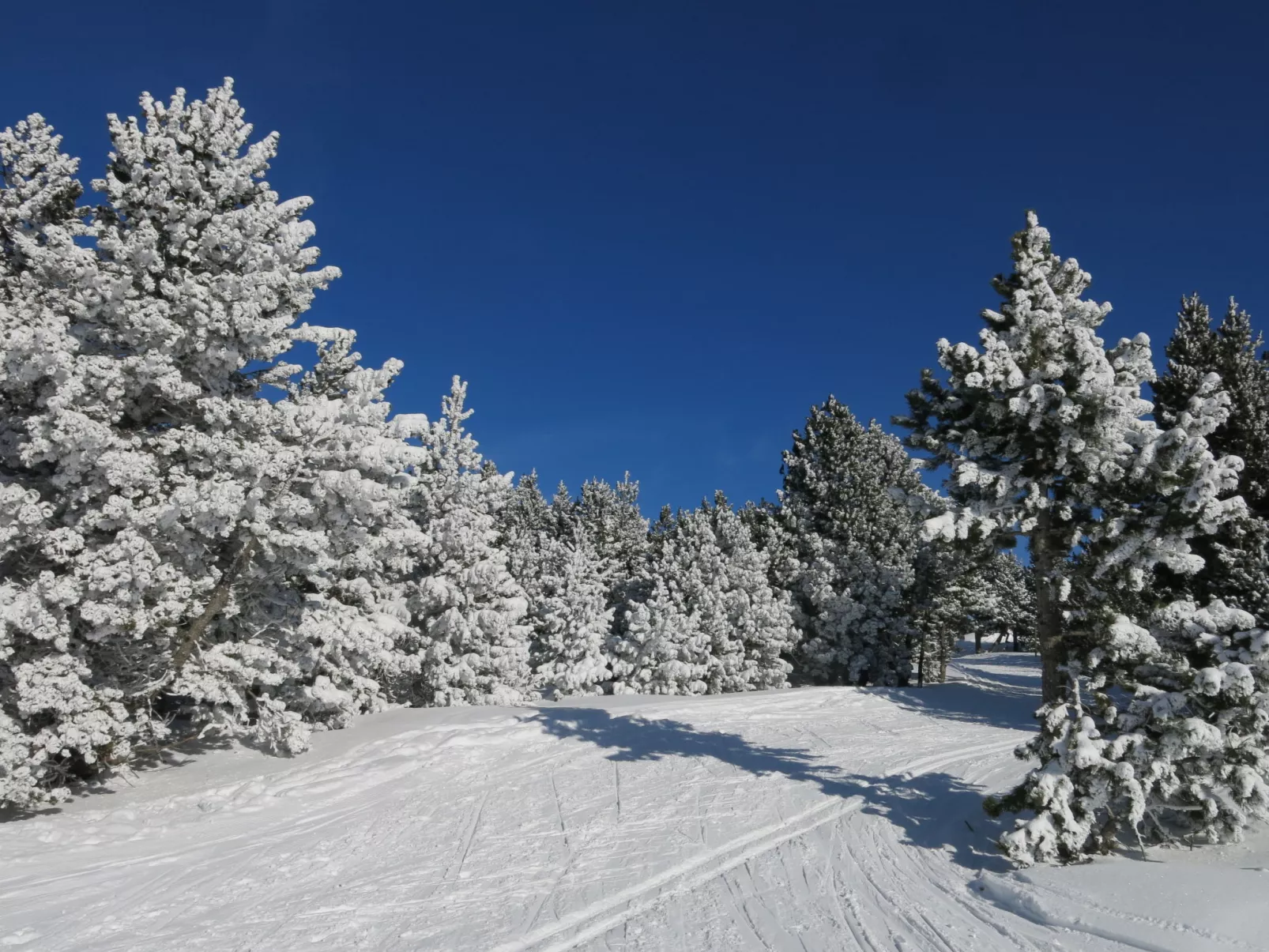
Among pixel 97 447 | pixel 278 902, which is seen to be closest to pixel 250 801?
pixel 278 902

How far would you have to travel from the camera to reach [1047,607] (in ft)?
37.4

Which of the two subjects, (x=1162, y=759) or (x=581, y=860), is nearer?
(x=1162, y=759)

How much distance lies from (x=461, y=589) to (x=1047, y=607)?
17.7 m

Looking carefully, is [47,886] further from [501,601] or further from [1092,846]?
[501,601]

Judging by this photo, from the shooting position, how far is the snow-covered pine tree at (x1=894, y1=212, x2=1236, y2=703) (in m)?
10.2

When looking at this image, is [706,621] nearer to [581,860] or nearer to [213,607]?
[213,607]

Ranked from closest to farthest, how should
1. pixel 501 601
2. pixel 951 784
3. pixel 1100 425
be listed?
pixel 1100 425 < pixel 951 784 < pixel 501 601

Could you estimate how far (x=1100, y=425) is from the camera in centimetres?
1076

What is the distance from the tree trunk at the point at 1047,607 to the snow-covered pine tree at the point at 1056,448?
0.02m

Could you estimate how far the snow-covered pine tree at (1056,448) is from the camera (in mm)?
10250

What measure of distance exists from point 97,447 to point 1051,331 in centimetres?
1486

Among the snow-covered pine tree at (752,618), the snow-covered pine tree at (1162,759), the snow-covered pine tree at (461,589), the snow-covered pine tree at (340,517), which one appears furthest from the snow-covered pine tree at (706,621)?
the snow-covered pine tree at (1162,759)

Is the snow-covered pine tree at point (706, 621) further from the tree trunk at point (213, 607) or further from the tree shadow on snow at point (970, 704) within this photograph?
the tree trunk at point (213, 607)

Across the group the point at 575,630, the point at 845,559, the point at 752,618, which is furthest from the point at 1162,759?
the point at 845,559
